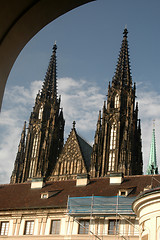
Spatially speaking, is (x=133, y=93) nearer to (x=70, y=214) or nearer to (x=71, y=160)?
(x=71, y=160)

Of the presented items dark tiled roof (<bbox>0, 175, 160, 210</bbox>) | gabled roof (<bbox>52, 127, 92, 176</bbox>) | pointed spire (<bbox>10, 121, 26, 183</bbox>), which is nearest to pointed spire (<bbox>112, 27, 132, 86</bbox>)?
gabled roof (<bbox>52, 127, 92, 176</bbox>)

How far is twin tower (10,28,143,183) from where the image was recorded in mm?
50781

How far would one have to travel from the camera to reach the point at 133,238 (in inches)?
935

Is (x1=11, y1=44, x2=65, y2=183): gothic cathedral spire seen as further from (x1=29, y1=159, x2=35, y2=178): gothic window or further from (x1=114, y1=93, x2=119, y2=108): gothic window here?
(x1=114, y1=93, x2=119, y2=108): gothic window

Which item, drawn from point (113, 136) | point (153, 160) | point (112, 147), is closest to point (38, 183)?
point (112, 147)

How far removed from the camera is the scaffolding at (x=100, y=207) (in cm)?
2423

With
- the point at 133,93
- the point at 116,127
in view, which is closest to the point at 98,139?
the point at 116,127

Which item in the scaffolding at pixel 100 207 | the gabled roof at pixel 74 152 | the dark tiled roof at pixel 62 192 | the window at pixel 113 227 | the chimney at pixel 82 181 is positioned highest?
the gabled roof at pixel 74 152

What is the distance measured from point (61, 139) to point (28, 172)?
748 cm

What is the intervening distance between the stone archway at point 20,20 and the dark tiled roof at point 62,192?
2410 centimetres

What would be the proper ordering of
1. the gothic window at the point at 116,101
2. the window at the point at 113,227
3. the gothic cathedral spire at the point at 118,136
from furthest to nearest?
1. the gothic window at the point at 116,101
2. the gothic cathedral spire at the point at 118,136
3. the window at the point at 113,227

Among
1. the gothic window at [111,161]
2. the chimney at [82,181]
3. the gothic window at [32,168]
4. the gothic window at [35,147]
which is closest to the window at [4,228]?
the chimney at [82,181]

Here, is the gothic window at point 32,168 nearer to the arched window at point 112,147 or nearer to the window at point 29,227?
the arched window at point 112,147

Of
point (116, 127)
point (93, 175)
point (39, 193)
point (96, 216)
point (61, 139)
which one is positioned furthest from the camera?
point (61, 139)
